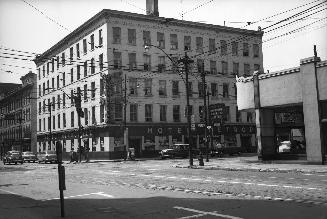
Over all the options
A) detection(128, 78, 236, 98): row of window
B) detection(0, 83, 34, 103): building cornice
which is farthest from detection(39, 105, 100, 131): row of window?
detection(0, 83, 34, 103): building cornice

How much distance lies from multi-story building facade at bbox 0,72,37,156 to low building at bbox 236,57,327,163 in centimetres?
5215

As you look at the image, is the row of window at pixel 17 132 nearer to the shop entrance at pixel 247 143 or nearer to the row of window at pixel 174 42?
the row of window at pixel 174 42

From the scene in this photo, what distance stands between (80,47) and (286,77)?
3852cm

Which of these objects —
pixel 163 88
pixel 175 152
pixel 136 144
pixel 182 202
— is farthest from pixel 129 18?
pixel 182 202

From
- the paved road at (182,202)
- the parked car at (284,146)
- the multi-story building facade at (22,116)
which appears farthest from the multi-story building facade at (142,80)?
the paved road at (182,202)

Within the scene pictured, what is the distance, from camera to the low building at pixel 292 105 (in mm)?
24312

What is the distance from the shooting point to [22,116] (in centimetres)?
8194

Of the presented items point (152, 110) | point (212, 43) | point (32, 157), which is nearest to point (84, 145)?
point (32, 157)

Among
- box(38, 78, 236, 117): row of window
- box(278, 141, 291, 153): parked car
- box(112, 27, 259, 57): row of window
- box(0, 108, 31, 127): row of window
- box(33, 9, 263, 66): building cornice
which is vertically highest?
box(33, 9, 263, 66): building cornice

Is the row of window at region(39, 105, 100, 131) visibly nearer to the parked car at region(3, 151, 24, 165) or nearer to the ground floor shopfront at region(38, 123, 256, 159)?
the ground floor shopfront at region(38, 123, 256, 159)

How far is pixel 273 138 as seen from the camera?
29188 mm

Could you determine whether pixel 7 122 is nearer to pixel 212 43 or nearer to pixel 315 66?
pixel 212 43

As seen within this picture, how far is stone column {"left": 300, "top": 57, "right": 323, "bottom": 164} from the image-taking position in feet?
79.9

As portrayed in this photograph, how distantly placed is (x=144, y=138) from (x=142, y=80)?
800 centimetres
